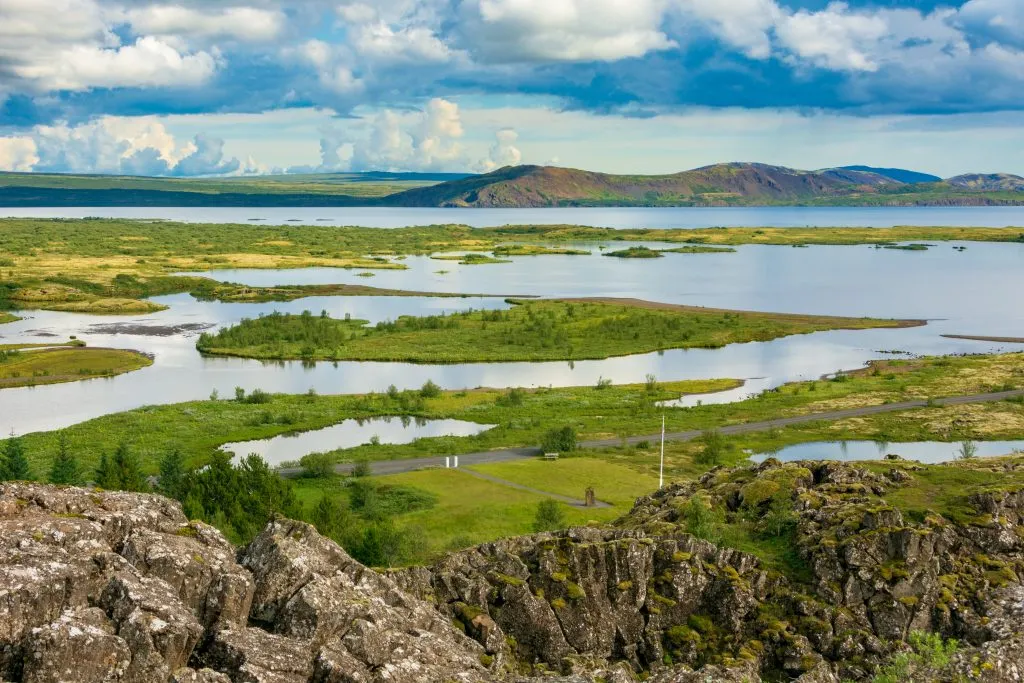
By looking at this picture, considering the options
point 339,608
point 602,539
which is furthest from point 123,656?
point 602,539

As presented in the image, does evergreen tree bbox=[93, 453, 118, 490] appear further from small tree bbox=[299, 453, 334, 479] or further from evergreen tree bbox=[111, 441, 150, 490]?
small tree bbox=[299, 453, 334, 479]

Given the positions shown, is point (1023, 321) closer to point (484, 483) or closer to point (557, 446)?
point (557, 446)

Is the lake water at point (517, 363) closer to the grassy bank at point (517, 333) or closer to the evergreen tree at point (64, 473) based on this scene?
the grassy bank at point (517, 333)

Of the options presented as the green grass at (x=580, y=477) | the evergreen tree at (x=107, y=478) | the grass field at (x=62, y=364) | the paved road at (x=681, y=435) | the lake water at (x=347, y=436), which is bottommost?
the lake water at (x=347, y=436)

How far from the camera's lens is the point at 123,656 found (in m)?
17.3

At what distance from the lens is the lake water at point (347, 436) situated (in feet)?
244

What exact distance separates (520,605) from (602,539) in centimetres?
474

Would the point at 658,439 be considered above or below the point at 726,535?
below

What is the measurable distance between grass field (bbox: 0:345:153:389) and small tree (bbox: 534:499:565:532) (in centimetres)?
6761

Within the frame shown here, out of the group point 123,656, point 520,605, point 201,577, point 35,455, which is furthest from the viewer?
point 35,455

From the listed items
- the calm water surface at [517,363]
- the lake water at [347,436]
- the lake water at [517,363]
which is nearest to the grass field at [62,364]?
the calm water surface at [517,363]

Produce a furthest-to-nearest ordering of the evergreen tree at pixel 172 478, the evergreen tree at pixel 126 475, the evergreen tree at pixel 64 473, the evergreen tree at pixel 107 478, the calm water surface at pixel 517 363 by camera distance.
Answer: the calm water surface at pixel 517 363 → the evergreen tree at pixel 172 478 → the evergreen tree at pixel 64 473 → the evergreen tree at pixel 126 475 → the evergreen tree at pixel 107 478

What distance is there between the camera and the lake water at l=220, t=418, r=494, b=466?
244ft

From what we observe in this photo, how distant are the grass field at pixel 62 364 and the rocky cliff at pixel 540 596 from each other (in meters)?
78.7
